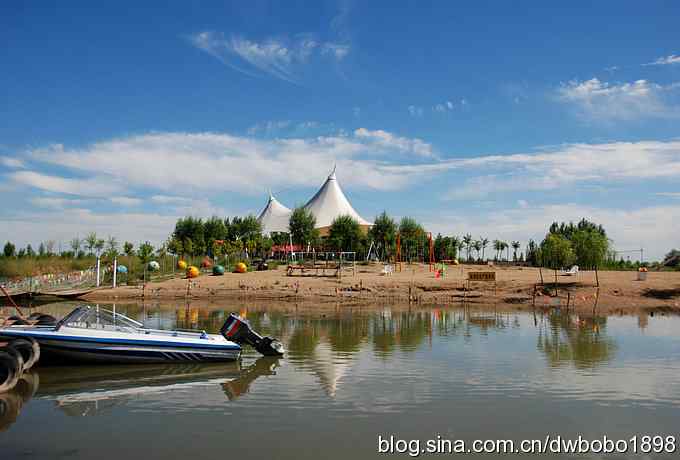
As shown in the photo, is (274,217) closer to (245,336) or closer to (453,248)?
(453,248)

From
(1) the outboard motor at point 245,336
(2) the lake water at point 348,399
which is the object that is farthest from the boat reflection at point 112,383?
(1) the outboard motor at point 245,336

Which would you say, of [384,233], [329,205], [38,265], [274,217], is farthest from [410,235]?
[38,265]

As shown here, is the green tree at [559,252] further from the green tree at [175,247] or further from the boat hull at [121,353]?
the green tree at [175,247]

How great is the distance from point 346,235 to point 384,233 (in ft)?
15.0

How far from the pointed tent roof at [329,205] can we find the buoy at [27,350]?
66.5 m

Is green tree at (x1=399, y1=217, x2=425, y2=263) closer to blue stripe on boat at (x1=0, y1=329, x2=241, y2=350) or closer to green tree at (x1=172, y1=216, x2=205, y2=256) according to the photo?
green tree at (x1=172, y1=216, x2=205, y2=256)

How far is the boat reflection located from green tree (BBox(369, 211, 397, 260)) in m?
52.9

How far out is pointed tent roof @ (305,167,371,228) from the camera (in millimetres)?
81469

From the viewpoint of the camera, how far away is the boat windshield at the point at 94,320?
1427 cm

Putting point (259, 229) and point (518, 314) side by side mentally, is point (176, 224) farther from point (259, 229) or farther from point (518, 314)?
point (518, 314)

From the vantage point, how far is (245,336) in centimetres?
1541

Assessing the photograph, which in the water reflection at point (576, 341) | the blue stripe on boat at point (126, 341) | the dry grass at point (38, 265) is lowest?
the water reflection at point (576, 341)

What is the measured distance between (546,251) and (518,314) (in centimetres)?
1175

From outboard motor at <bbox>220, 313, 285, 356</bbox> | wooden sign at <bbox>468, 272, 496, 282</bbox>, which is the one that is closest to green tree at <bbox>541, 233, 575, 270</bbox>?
wooden sign at <bbox>468, 272, 496, 282</bbox>
